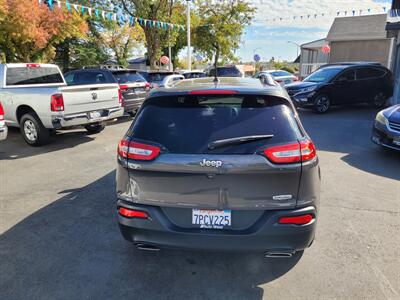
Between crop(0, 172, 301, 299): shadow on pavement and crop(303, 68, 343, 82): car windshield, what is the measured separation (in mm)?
10368

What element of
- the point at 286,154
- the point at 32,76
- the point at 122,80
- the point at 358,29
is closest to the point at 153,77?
the point at 122,80

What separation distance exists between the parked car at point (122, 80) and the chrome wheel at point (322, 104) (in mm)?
6263

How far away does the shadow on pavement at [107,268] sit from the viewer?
279 centimetres

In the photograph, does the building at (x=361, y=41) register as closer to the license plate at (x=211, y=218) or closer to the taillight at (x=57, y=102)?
the taillight at (x=57, y=102)

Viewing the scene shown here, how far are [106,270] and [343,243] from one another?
2.48 metres

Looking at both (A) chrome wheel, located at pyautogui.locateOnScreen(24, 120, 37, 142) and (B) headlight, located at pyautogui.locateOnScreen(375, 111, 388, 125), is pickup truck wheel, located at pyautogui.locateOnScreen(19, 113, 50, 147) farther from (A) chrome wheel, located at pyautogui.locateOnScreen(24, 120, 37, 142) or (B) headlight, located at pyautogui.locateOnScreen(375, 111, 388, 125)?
(B) headlight, located at pyautogui.locateOnScreen(375, 111, 388, 125)

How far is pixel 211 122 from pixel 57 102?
5.60 meters

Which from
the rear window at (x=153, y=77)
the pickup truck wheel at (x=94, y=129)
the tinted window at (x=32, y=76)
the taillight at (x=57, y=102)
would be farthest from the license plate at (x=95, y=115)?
the rear window at (x=153, y=77)

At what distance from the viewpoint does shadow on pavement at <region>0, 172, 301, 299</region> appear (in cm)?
279

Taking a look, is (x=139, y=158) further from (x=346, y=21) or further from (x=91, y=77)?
(x=346, y=21)

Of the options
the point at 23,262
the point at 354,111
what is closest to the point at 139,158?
the point at 23,262

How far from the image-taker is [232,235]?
2549 mm

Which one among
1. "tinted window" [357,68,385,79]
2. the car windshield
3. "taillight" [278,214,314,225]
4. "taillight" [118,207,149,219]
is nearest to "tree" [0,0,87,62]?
the car windshield

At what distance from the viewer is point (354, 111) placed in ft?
41.7
